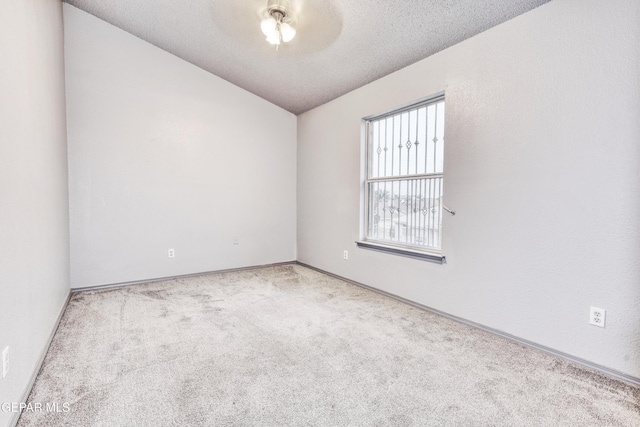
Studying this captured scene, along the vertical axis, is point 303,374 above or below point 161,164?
below

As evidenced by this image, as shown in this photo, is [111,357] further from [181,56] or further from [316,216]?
[181,56]

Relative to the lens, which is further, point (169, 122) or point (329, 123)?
point (329, 123)

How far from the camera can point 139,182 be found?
3.76 m

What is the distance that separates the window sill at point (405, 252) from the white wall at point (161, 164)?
175cm

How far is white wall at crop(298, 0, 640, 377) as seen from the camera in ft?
5.93

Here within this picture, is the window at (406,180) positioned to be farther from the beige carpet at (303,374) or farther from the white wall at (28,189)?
the white wall at (28,189)

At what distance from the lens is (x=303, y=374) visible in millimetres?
1866

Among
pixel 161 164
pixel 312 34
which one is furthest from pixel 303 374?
pixel 161 164

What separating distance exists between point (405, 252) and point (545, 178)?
1.36 m

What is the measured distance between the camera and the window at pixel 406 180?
9.52 ft

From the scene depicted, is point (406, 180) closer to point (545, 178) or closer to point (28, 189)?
point (545, 178)

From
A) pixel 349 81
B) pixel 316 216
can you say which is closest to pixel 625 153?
pixel 349 81

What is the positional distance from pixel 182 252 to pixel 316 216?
73.6 inches

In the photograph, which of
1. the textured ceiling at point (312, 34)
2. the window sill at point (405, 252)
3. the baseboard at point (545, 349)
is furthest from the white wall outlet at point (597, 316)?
the textured ceiling at point (312, 34)
